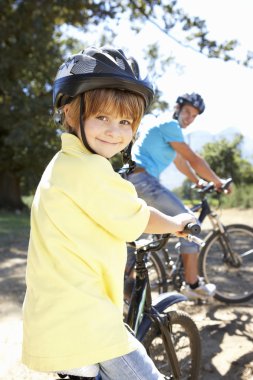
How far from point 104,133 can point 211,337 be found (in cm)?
243

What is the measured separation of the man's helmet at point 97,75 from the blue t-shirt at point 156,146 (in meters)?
1.79

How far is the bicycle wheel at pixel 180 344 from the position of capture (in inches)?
90.9

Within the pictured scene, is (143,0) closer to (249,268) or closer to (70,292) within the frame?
(249,268)

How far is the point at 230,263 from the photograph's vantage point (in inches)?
174

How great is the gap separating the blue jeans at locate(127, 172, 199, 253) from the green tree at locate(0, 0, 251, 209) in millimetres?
5305

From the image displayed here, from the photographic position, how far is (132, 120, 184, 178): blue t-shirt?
3.57m

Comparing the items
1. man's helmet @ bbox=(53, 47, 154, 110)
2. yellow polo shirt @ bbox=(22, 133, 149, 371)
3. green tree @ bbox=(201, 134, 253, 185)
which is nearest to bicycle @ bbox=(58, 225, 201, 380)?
yellow polo shirt @ bbox=(22, 133, 149, 371)

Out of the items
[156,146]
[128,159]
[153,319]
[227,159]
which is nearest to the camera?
[128,159]

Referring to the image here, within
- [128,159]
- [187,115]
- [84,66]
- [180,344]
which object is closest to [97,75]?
[84,66]

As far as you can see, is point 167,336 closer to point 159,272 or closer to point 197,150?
point 159,272

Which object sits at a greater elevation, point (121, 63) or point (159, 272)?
point (121, 63)

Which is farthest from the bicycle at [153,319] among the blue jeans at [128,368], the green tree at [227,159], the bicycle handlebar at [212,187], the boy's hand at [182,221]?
the green tree at [227,159]

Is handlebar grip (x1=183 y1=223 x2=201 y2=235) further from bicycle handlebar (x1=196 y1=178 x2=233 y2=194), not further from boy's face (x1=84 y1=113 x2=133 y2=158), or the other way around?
bicycle handlebar (x1=196 y1=178 x2=233 y2=194)

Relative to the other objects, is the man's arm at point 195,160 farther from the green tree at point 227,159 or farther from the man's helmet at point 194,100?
the green tree at point 227,159
